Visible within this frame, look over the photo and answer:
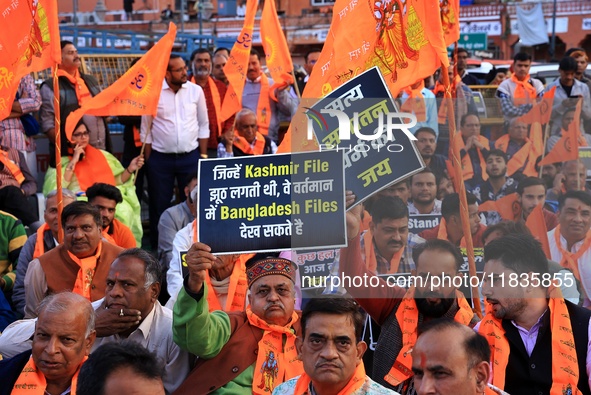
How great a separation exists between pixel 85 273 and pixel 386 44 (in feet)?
7.46

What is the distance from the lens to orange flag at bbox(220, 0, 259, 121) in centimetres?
1031

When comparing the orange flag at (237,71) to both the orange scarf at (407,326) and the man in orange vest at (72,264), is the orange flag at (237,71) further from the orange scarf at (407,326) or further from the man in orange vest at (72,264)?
the orange scarf at (407,326)

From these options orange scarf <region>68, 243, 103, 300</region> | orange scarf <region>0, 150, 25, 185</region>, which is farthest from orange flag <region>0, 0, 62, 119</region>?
orange scarf <region>0, 150, 25, 185</region>

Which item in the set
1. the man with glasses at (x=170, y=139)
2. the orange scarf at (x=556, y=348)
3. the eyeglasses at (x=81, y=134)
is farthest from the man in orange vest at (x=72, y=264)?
the man with glasses at (x=170, y=139)

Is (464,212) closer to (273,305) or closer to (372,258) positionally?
(372,258)

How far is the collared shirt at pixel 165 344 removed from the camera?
520cm

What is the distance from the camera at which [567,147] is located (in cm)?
709

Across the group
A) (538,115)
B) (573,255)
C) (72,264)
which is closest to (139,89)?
(72,264)

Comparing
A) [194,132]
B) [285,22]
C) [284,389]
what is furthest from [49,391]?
[285,22]

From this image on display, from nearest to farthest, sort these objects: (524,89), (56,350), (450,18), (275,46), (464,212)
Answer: (56,350) → (464,212) → (450,18) → (275,46) → (524,89)

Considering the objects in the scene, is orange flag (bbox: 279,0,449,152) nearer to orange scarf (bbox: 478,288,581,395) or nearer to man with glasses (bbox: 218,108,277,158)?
orange scarf (bbox: 478,288,581,395)

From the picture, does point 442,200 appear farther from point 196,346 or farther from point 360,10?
point 196,346

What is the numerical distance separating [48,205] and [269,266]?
2.67 meters

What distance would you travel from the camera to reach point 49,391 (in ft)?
15.3
